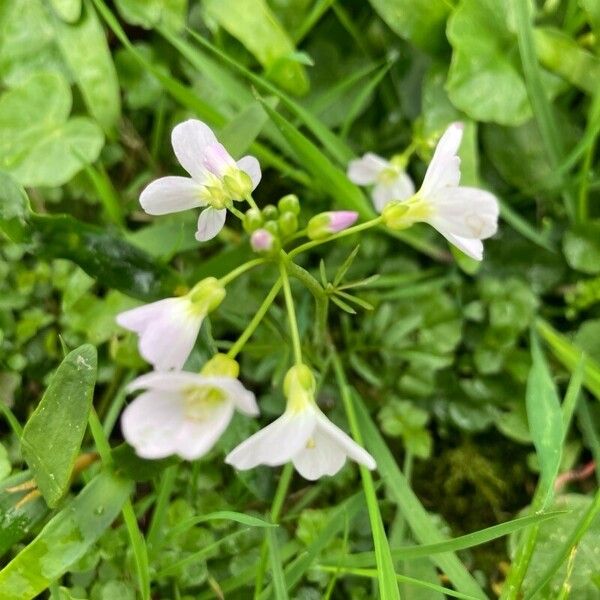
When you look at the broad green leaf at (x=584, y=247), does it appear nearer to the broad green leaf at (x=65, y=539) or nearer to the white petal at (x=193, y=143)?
the white petal at (x=193, y=143)

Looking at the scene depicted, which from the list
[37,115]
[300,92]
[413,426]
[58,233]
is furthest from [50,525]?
[300,92]

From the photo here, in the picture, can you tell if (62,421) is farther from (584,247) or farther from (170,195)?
(584,247)

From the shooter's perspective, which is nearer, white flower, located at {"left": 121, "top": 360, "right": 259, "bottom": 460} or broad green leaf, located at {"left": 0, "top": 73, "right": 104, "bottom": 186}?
white flower, located at {"left": 121, "top": 360, "right": 259, "bottom": 460}

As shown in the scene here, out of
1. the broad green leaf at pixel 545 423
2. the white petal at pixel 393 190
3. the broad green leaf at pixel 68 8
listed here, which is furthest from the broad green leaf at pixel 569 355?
the broad green leaf at pixel 68 8

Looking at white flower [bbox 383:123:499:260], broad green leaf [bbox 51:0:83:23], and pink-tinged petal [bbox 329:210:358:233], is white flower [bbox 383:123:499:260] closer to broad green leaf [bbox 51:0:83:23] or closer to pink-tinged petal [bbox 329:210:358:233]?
pink-tinged petal [bbox 329:210:358:233]

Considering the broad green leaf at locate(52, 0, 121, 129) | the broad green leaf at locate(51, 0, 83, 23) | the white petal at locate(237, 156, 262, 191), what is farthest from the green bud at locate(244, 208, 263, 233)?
the broad green leaf at locate(51, 0, 83, 23)
